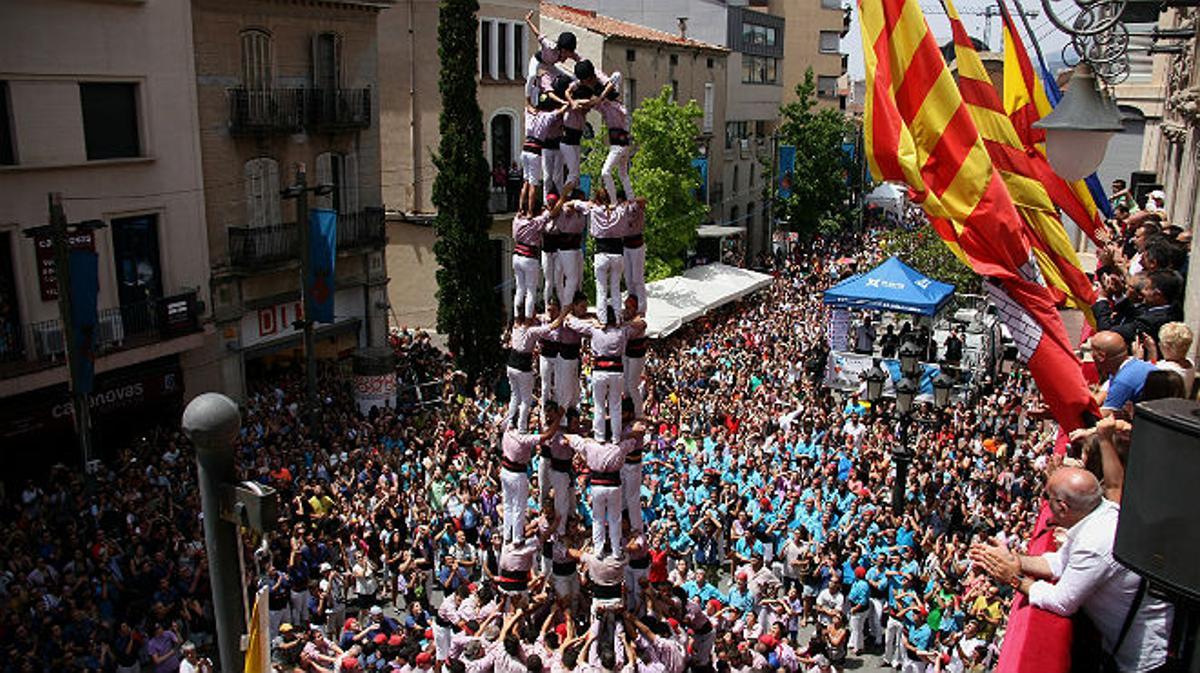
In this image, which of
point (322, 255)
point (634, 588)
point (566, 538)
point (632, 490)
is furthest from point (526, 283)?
point (322, 255)

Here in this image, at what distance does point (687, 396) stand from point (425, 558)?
30.3ft

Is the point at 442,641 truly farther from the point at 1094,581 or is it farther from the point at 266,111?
the point at 266,111

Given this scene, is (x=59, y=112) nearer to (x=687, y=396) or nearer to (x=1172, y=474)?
(x=687, y=396)

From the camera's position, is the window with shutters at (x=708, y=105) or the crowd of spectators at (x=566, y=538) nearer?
the crowd of spectators at (x=566, y=538)

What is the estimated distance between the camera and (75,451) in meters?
21.9

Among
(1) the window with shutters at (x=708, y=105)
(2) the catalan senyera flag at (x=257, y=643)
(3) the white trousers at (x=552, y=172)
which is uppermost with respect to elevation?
(1) the window with shutters at (x=708, y=105)

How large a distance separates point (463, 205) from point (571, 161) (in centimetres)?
1728

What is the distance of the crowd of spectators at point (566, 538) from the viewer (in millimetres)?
12766

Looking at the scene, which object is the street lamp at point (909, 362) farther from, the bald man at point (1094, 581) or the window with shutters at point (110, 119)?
the window with shutters at point (110, 119)

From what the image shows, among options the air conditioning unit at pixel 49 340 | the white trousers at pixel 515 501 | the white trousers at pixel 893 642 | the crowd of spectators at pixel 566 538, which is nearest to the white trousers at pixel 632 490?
the crowd of spectators at pixel 566 538

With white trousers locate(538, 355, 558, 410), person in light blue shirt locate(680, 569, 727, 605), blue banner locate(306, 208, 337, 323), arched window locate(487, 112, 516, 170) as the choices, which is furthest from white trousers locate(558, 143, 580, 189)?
arched window locate(487, 112, 516, 170)

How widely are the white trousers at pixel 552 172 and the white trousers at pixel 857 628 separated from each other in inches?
309

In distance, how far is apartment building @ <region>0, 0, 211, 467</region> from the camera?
808 inches

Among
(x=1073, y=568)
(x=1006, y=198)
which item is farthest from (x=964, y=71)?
(x=1073, y=568)
